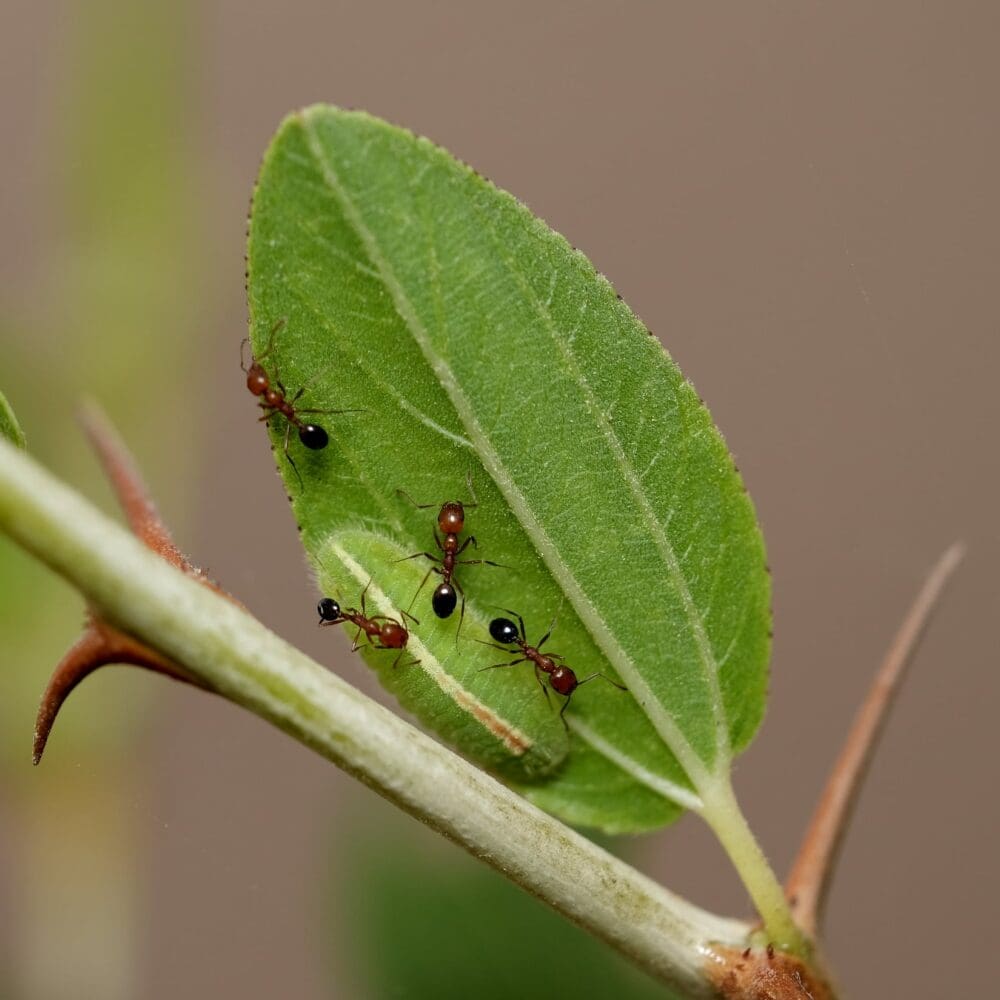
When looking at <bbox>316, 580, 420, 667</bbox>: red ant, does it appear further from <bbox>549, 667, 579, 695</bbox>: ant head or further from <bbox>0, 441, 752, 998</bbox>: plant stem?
<bbox>0, 441, 752, 998</bbox>: plant stem

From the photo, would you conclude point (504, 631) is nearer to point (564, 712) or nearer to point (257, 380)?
point (564, 712)

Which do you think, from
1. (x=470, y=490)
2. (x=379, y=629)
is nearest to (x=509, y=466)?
(x=470, y=490)

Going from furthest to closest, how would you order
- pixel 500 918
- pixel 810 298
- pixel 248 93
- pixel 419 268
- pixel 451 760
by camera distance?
1. pixel 248 93
2. pixel 810 298
3. pixel 500 918
4. pixel 419 268
5. pixel 451 760

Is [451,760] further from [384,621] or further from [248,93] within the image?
[248,93]

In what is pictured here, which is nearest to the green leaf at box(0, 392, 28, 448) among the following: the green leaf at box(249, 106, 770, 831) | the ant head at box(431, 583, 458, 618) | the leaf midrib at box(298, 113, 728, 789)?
the green leaf at box(249, 106, 770, 831)

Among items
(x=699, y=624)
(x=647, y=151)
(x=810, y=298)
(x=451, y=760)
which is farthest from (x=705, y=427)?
(x=647, y=151)

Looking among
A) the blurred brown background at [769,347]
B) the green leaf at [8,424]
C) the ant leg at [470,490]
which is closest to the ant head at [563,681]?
the ant leg at [470,490]

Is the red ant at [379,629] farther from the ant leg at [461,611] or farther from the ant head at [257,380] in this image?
the ant head at [257,380]
